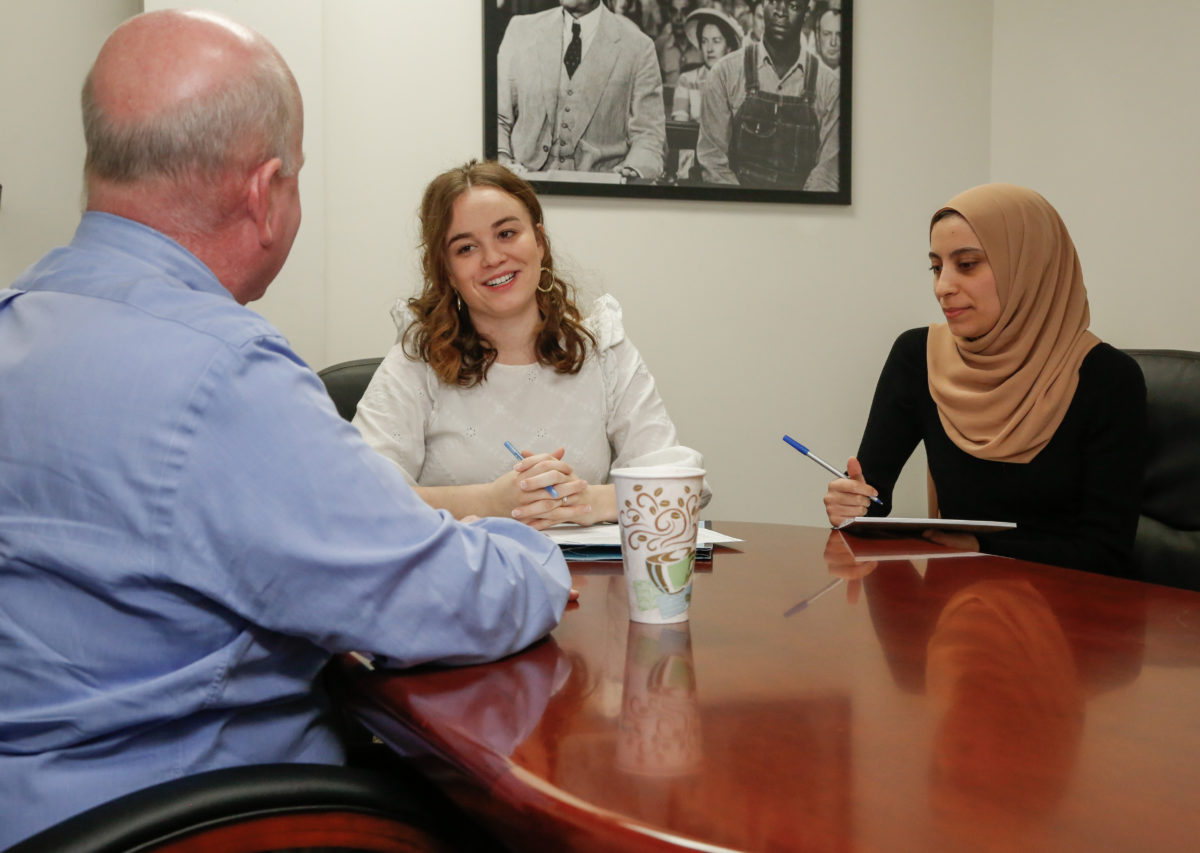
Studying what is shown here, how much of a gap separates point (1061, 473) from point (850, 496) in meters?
0.46

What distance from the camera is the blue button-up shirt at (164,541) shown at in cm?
75

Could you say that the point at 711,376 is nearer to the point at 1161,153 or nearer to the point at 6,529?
the point at 1161,153

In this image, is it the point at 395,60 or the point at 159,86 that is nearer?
the point at 159,86

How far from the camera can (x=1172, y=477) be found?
182 centimetres

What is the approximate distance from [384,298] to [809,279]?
134 cm

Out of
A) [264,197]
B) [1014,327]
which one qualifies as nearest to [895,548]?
[1014,327]

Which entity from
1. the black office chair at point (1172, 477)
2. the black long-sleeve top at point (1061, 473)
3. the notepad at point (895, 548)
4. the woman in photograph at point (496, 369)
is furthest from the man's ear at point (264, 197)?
the black office chair at point (1172, 477)

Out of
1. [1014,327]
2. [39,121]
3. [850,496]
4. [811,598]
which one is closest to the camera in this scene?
[811,598]

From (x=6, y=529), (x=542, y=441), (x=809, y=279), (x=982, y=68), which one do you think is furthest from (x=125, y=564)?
(x=982, y=68)

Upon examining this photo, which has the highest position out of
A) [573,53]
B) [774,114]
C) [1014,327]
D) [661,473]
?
[573,53]

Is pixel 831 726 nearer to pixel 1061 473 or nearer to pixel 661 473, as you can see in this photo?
pixel 661 473

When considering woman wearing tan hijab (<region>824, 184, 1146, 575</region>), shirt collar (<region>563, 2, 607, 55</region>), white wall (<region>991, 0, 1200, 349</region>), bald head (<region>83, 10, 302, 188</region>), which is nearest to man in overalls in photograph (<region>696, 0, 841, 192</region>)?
shirt collar (<region>563, 2, 607, 55</region>)

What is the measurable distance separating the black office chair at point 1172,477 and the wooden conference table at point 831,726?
749 millimetres

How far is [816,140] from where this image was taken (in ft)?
9.98
